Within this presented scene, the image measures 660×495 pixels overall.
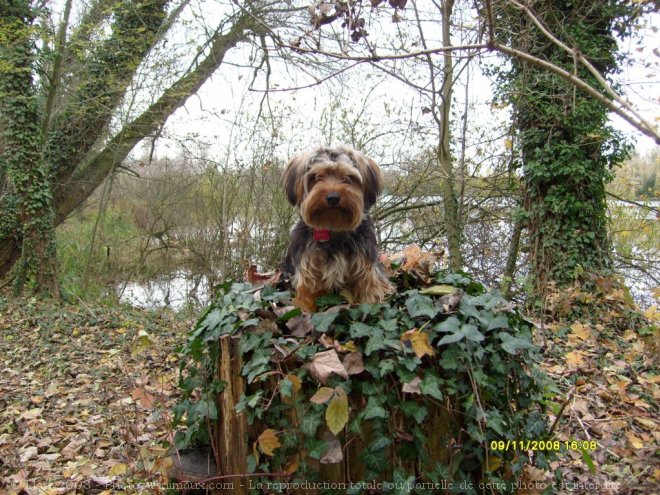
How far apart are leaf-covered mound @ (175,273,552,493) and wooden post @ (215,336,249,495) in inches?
2.0

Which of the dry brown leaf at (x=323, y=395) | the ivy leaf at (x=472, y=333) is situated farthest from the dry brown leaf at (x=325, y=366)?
the ivy leaf at (x=472, y=333)

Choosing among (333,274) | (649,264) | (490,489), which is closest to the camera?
(490,489)

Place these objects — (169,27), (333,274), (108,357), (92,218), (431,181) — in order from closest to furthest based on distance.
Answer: (333,274) < (108,357) < (431,181) < (169,27) < (92,218)

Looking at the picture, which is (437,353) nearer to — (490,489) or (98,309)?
(490,489)

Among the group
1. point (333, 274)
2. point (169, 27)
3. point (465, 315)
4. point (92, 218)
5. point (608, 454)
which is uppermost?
point (169, 27)

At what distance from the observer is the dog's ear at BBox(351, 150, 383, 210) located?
3.58 metres

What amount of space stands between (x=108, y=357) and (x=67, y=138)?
23.8 feet

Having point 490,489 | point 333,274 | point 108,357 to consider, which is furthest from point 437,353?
point 108,357

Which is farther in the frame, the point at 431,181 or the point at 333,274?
the point at 431,181

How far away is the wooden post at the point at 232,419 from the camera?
270 cm

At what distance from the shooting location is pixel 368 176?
3615 millimetres

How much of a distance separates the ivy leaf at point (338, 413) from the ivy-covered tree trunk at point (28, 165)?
33.8 ft

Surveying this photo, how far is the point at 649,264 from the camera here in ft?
24.5

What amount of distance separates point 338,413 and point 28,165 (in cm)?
1096
